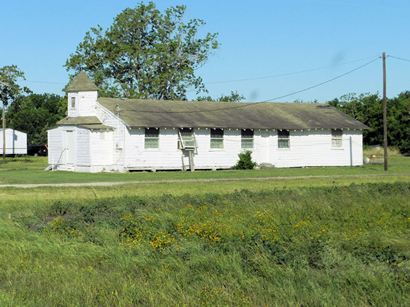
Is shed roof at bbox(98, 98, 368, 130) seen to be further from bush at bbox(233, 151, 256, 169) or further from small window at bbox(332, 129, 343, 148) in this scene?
bush at bbox(233, 151, 256, 169)

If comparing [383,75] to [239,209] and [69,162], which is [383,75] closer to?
[69,162]

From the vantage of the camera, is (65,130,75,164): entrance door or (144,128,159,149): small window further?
(65,130,75,164): entrance door

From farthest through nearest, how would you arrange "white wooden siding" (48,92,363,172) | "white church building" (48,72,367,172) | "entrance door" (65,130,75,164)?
"entrance door" (65,130,75,164) → "white church building" (48,72,367,172) → "white wooden siding" (48,92,363,172)

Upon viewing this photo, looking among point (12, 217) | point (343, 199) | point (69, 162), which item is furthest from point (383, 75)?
point (12, 217)

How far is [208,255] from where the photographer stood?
38.6ft

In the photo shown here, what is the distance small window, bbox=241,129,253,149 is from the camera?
173 ft

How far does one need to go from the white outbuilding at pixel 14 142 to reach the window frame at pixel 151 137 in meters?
41.7

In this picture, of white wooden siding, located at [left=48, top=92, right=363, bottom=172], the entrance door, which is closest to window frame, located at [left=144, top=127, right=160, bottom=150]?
white wooden siding, located at [left=48, top=92, right=363, bottom=172]

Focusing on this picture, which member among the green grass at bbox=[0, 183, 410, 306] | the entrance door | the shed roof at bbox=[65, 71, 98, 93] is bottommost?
the green grass at bbox=[0, 183, 410, 306]

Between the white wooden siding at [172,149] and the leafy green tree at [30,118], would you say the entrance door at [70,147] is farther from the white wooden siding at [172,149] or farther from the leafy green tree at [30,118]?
the leafy green tree at [30,118]

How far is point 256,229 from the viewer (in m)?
15.1

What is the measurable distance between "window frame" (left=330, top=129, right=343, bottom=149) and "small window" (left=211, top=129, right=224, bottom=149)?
10.2 m

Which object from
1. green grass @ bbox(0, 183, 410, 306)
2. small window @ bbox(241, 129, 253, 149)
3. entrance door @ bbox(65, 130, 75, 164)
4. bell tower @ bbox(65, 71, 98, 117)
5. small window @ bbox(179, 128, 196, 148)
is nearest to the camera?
green grass @ bbox(0, 183, 410, 306)

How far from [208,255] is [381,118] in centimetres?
7589
